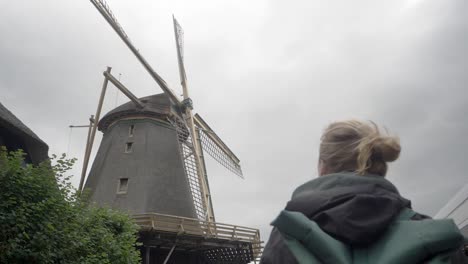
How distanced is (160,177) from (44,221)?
361 inches

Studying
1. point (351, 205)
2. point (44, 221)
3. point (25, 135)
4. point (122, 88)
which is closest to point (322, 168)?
point (351, 205)

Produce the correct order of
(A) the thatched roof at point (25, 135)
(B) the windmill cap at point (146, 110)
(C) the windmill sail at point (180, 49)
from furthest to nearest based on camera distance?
1. (C) the windmill sail at point (180, 49)
2. (B) the windmill cap at point (146, 110)
3. (A) the thatched roof at point (25, 135)

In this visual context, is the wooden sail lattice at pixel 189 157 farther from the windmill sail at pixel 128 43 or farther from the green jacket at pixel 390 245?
the green jacket at pixel 390 245

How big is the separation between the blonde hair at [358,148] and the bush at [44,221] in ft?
20.1

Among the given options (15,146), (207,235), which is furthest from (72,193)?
(207,235)

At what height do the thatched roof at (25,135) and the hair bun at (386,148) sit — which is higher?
the thatched roof at (25,135)

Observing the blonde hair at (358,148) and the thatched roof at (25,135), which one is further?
the thatched roof at (25,135)

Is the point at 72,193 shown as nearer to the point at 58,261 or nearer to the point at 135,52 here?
the point at 58,261

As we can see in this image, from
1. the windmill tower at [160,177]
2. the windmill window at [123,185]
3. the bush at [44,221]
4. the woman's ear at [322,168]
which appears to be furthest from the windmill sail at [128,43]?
the woman's ear at [322,168]

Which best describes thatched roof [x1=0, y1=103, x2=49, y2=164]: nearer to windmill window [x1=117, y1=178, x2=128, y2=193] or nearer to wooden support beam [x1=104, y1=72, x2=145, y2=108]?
windmill window [x1=117, y1=178, x2=128, y2=193]

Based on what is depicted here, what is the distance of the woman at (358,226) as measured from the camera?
47.9 inches

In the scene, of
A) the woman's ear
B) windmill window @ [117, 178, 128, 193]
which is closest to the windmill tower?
windmill window @ [117, 178, 128, 193]

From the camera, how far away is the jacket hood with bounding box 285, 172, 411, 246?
49.6 inches

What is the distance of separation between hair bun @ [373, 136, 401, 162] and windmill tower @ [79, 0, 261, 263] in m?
12.4
